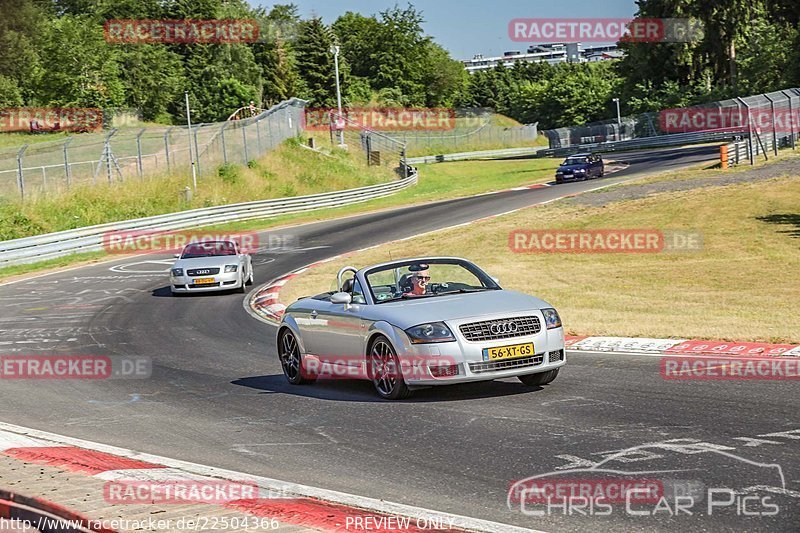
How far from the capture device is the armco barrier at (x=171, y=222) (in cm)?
3303

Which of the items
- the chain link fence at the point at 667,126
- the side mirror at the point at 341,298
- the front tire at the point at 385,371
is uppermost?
the chain link fence at the point at 667,126

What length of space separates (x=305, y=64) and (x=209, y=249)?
269ft

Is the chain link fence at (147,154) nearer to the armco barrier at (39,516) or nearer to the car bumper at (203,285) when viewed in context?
the car bumper at (203,285)

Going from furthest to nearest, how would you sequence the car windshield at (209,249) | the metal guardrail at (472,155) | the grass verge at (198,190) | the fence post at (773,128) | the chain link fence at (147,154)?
the metal guardrail at (472,155)
the fence post at (773,128)
the chain link fence at (147,154)
the grass verge at (198,190)
the car windshield at (209,249)

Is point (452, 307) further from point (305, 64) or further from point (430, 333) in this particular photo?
point (305, 64)

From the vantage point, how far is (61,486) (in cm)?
729

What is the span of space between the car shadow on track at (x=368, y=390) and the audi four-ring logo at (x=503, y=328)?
694 millimetres

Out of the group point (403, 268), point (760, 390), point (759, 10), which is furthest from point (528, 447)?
point (759, 10)

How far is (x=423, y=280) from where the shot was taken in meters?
11.5

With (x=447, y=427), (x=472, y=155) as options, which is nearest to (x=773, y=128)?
(x=447, y=427)

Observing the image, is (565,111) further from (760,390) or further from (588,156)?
(760,390)

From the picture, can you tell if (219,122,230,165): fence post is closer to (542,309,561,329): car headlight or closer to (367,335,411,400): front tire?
(367,335,411,400): front tire

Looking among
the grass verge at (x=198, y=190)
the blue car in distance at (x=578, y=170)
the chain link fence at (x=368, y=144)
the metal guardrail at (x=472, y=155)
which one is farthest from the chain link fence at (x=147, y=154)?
the metal guardrail at (x=472, y=155)

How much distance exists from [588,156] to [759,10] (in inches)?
2092
